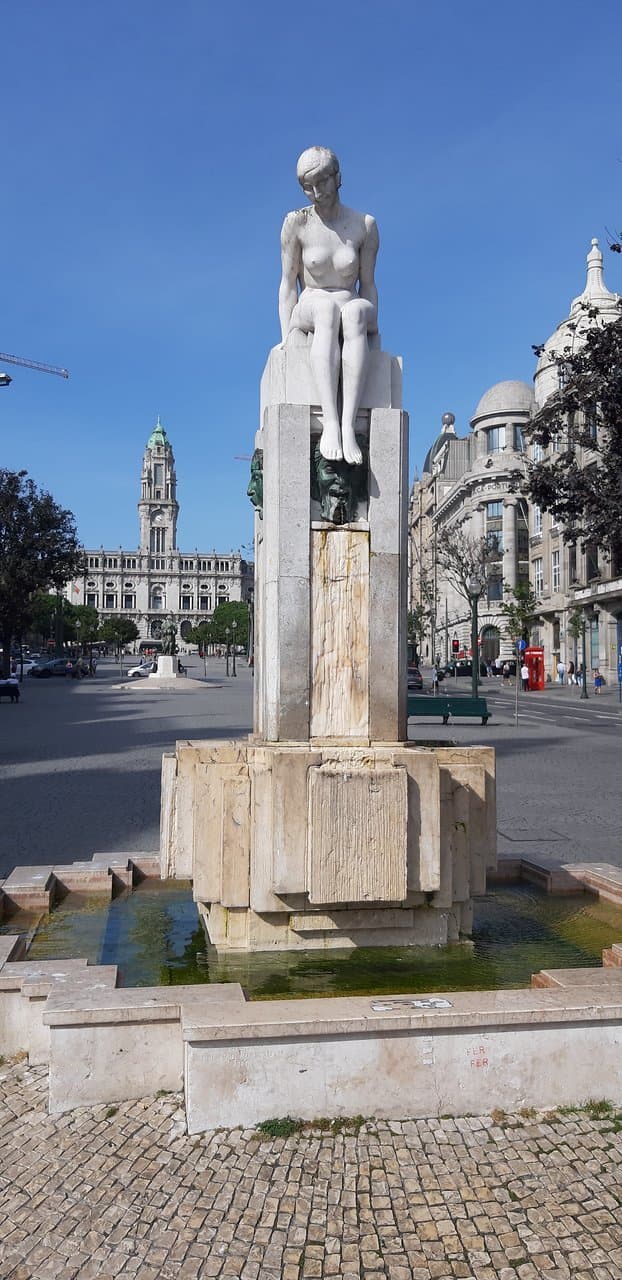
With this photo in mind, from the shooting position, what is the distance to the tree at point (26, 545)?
46344mm

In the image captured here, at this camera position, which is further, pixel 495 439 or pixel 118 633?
pixel 118 633

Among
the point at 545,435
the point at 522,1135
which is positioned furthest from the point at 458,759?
the point at 545,435

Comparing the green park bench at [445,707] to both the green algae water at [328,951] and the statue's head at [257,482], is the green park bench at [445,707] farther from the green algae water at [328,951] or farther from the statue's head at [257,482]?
the statue's head at [257,482]

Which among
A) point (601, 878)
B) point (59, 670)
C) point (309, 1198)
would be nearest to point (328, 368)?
point (601, 878)

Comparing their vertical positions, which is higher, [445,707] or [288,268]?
[288,268]

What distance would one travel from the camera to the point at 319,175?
17.6ft

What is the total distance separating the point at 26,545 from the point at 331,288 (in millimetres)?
43613

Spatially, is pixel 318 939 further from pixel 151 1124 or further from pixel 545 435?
pixel 545 435

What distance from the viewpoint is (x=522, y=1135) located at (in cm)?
340

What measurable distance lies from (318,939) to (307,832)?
2.44ft

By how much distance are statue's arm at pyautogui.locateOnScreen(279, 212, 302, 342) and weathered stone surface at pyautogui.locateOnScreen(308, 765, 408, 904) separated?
109 inches

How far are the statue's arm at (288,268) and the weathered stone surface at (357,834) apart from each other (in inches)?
109

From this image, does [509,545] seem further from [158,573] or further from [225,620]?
[158,573]

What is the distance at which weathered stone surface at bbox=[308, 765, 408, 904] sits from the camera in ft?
14.6
